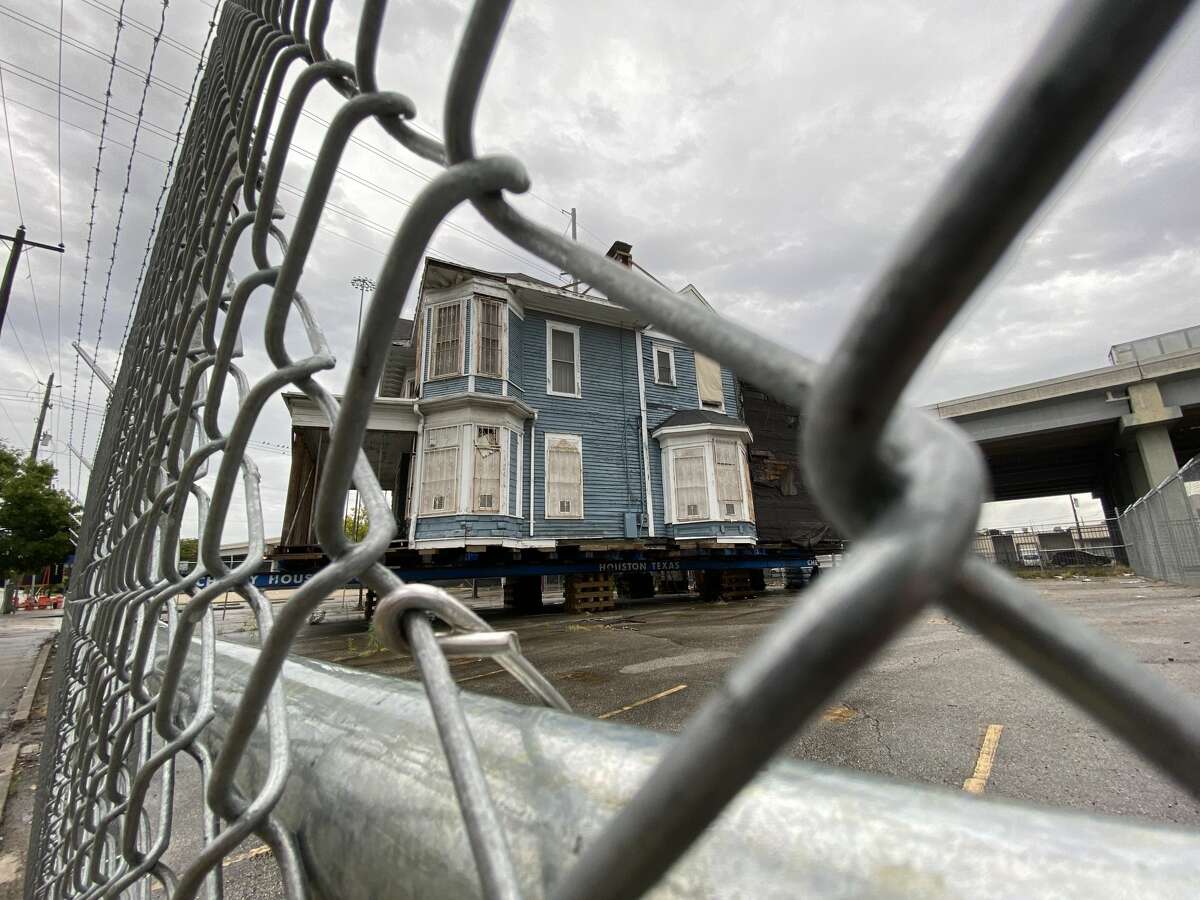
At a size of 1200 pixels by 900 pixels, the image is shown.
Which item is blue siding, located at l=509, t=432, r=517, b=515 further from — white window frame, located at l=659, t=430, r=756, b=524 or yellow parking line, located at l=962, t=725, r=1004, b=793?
yellow parking line, located at l=962, t=725, r=1004, b=793

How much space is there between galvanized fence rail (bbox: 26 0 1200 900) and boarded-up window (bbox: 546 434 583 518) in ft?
37.0

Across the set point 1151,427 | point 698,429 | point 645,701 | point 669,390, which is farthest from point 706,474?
point 1151,427

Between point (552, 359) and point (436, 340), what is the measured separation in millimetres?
2611

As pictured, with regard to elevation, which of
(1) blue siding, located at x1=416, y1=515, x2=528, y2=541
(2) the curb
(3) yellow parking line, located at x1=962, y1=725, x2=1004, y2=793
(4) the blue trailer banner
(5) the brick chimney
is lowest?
(2) the curb

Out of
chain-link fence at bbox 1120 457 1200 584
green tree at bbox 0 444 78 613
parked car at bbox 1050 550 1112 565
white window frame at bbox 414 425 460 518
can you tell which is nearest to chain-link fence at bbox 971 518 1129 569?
parked car at bbox 1050 550 1112 565

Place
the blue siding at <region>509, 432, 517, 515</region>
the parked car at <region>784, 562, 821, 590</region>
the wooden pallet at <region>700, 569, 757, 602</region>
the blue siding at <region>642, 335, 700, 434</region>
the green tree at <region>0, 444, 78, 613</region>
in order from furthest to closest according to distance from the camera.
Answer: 1. the green tree at <region>0, 444, 78, 613</region>
2. the parked car at <region>784, 562, 821, 590</region>
3. the blue siding at <region>642, 335, 700, 434</region>
4. the wooden pallet at <region>700, 569, 757, 602</region>
5. the blue siding at <region>509, 432, 517, 515</region>

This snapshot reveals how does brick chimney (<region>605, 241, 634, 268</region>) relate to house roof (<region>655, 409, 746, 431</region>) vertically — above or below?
above

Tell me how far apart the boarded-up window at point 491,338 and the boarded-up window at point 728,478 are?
16.9ft

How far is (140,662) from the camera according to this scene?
108 cm

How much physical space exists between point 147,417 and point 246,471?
908mm

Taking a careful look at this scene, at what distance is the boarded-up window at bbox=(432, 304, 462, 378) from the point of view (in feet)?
39.0

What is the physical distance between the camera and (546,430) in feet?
42.3

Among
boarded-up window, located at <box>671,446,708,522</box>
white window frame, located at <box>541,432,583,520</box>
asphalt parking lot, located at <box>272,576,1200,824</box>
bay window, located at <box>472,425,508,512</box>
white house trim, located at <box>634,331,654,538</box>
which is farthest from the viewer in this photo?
white house trim, located at <box>634,331,654,538</box>

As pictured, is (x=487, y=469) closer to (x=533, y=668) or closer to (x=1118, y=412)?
(x=533, y=668)
